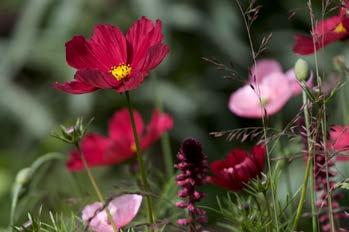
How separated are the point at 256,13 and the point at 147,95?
2.31 metres

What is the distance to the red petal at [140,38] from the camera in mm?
695

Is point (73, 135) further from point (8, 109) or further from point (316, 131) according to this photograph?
point (8, 109)

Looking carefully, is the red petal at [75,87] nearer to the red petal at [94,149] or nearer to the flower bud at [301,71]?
the flower bud at [301,71]

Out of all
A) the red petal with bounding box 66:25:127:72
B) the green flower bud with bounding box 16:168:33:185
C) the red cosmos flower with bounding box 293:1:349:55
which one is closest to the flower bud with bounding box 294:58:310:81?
the red cosmos flower with bounding box 293:1:349:55

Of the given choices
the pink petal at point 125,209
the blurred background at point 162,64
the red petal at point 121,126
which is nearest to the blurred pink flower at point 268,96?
the red petal at point 121,126

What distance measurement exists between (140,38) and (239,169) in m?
0.13

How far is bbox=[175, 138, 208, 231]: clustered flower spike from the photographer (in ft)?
2.13

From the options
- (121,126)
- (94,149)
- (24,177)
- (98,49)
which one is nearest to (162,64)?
(121,126)

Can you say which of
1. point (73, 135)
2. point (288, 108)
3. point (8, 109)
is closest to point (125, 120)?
point (73, 135)

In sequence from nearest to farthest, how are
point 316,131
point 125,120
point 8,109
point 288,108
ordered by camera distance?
point 316,131 → point 125,120 → point 288,108 → point 8,109

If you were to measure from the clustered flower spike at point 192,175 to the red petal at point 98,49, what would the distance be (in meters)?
0.11

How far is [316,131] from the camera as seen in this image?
619 mm

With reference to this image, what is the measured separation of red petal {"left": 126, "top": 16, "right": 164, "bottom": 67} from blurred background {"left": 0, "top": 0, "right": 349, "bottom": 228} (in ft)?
6.23

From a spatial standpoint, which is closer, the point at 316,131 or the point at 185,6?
the point at 316,131
